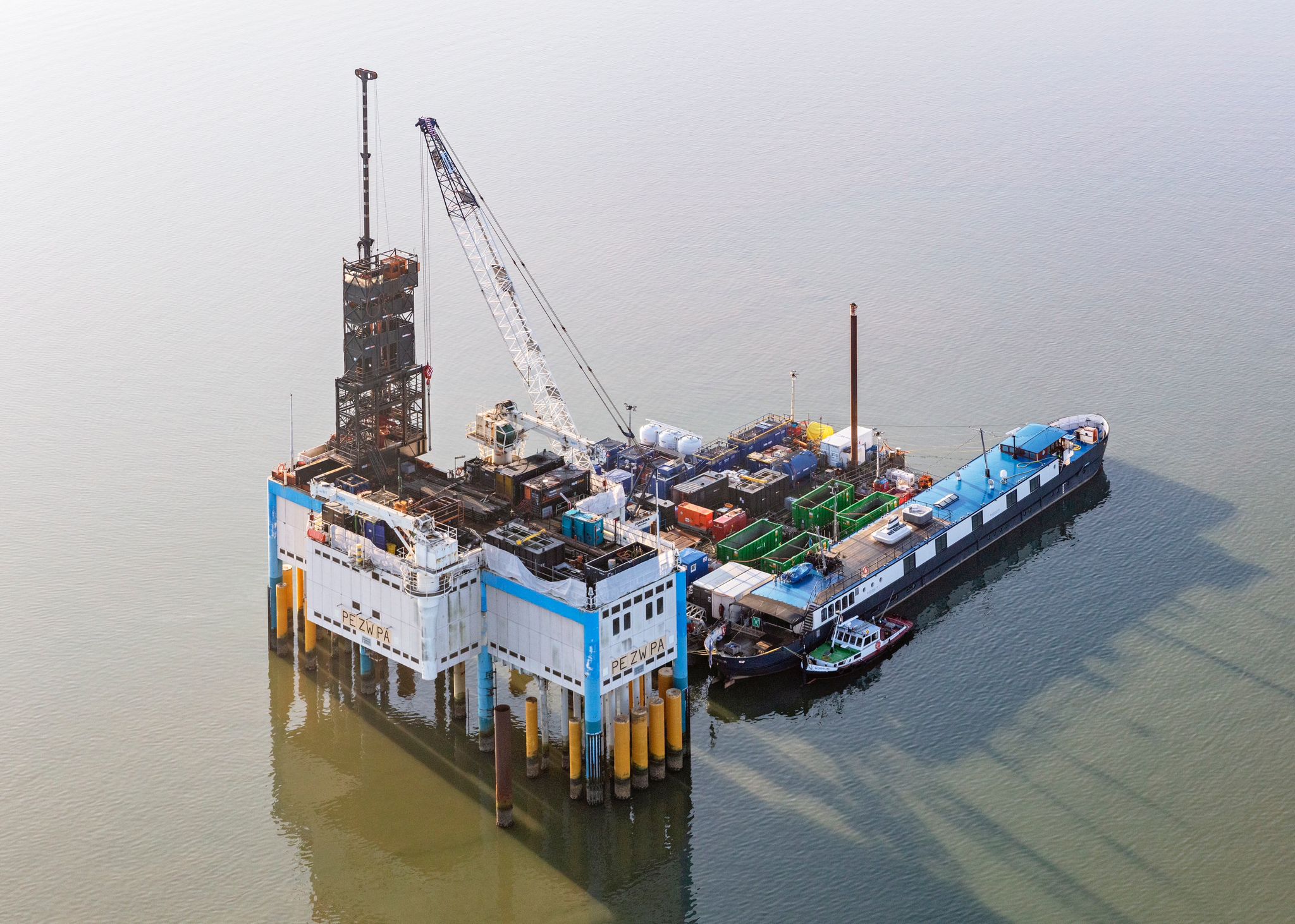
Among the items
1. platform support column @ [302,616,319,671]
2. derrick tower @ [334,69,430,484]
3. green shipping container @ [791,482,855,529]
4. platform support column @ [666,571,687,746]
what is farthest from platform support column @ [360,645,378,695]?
green shipping container @ [791,482,855,529]

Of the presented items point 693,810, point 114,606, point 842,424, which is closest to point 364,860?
point 693,810

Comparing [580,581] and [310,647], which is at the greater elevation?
[580,581]

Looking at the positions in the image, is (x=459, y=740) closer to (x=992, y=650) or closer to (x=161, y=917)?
(x=161, y=917)

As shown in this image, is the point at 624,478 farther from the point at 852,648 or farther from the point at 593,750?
the point at 593,750

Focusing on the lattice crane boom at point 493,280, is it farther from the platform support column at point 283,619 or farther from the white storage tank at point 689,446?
the platform support column at point 283,619

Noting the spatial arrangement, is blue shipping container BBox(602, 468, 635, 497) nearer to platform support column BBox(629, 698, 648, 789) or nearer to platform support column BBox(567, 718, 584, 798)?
platform support column BBox(629, 698, 648, 789)

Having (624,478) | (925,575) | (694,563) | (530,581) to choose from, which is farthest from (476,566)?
(925,575)
